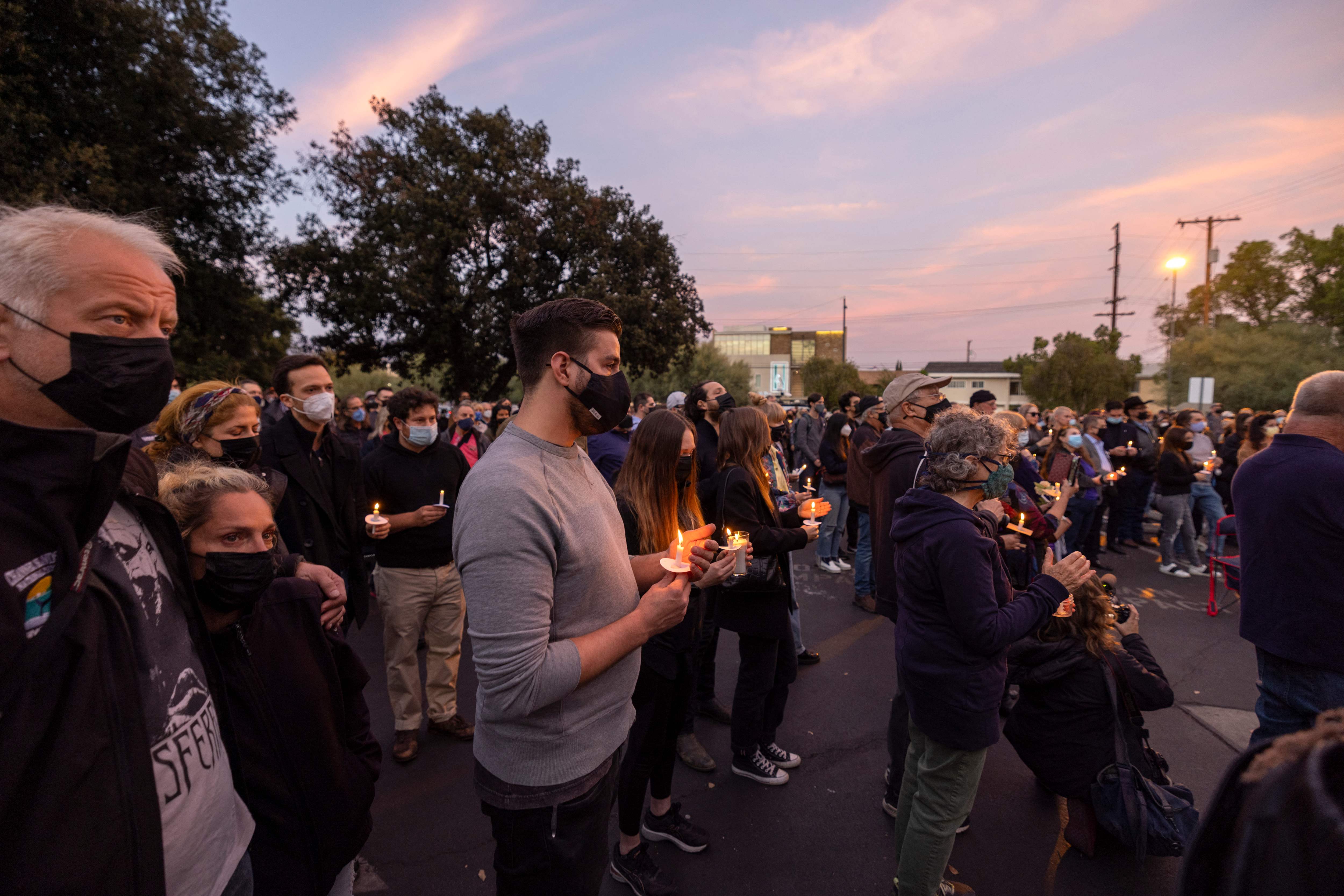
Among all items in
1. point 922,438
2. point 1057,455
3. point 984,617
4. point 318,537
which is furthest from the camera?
point 1057,455

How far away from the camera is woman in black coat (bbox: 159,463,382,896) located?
169 centimetres

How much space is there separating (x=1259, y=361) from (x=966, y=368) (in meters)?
61.8

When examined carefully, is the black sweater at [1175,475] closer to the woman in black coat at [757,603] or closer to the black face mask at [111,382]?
the woman in black coat at [757,603]

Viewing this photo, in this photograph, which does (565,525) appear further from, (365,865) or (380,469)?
(380,469)

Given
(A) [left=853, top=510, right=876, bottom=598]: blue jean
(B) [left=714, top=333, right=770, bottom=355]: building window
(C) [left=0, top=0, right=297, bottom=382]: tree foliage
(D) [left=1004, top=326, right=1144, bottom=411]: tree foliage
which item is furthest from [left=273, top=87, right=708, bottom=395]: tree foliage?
(B) [left=714, top=333, right=770, bottom=355]: building window

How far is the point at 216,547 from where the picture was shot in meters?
1.69

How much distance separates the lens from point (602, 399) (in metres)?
1.83

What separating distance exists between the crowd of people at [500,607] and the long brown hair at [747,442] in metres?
0.02

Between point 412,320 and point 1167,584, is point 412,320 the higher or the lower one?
the higher one

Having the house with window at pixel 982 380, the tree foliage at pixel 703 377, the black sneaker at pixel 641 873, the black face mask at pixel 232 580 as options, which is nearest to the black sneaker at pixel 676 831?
the black sneaker at pixel 641 873

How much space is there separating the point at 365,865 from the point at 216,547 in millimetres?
2371

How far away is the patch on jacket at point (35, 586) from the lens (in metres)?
0.99

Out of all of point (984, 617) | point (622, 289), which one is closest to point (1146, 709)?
point (984, 617)

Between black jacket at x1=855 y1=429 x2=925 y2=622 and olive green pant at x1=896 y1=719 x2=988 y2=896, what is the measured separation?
1070 millimetres
